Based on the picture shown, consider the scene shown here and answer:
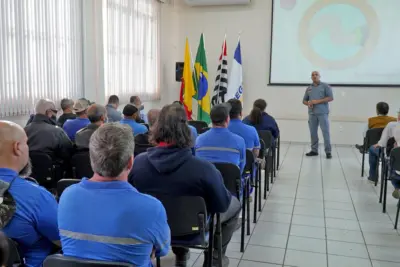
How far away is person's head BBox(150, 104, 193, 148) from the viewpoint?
214 centimetres

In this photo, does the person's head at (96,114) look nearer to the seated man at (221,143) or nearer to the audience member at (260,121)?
the seated man at (221,143)

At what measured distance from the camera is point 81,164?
138 inches

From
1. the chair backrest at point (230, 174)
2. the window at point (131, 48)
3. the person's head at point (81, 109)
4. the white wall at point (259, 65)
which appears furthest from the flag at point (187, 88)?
the chair backrest at point (230, 174)

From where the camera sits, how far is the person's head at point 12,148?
1.54 metres

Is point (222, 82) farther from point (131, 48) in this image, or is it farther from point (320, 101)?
point (320, 101)

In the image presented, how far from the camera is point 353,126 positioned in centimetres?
820

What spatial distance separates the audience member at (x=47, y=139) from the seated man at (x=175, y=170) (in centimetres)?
168

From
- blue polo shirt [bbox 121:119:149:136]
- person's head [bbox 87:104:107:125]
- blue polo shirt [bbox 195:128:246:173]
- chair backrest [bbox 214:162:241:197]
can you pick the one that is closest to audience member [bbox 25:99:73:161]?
person's head [bbox 87:104:107:125]

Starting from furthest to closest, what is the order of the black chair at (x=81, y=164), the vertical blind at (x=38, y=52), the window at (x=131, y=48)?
the window at (x=131, y=48) < the vertical blind at (x=38, y=52) < the black chair at (x=81, y=164)

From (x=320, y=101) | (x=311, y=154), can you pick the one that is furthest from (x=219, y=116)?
(x=311, y=154)

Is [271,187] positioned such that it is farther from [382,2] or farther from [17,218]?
[382,2]

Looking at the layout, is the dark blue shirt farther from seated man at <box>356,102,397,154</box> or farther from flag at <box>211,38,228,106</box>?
flag at <box>211,38,228,106</box>

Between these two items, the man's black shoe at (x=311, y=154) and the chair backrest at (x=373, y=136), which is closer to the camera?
the chair backrest at (x=373, y=136)

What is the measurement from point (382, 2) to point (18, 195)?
8.21 metres
